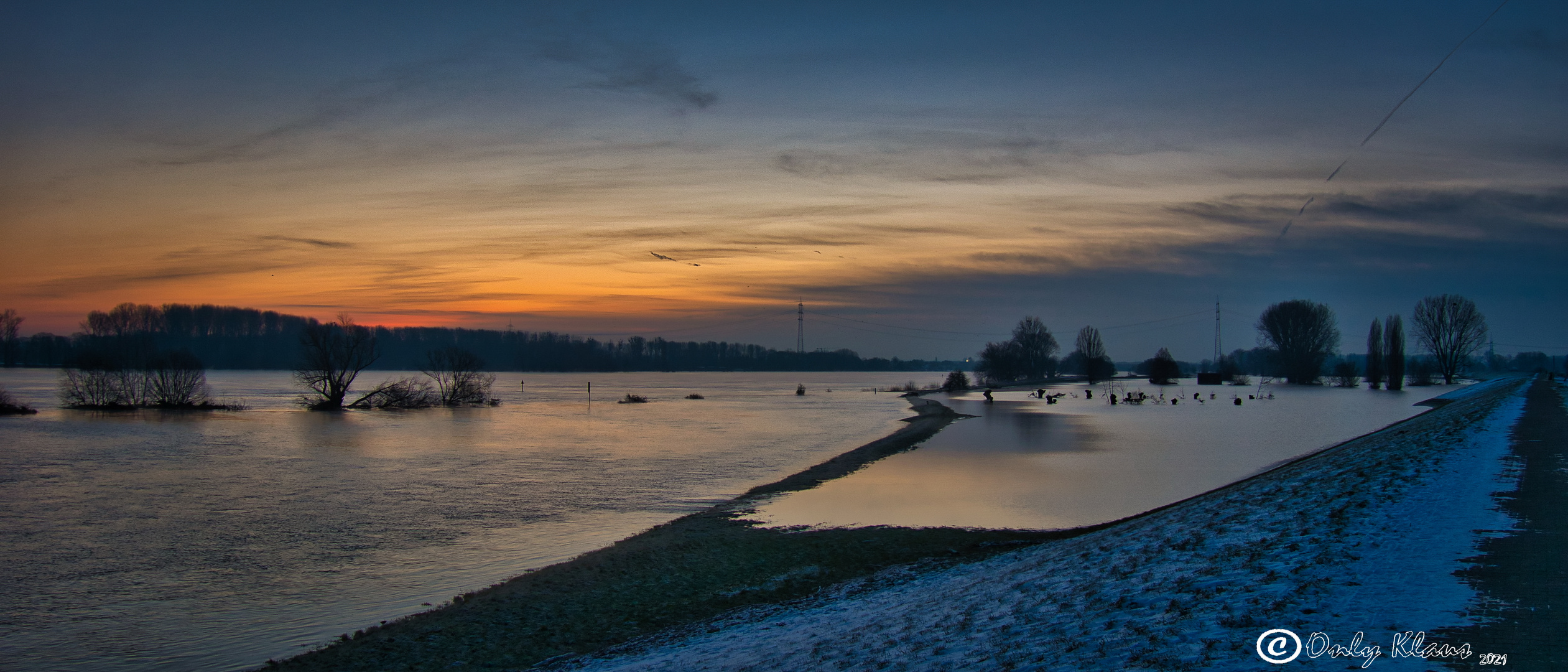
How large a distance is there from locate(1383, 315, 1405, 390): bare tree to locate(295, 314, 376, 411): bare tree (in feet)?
378

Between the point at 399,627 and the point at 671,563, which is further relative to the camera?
the point at 671,563

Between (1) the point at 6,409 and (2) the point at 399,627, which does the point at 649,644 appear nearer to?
(2) the point at 399,627

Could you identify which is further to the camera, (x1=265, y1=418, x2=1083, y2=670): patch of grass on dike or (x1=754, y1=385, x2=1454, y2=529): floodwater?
(x1=754, y1=385, x2=1454, y2=529): floodwater

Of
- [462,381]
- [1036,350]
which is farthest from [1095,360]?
[462,381]

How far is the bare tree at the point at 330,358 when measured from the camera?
6588 cm

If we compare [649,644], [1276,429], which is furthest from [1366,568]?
[1276,429]

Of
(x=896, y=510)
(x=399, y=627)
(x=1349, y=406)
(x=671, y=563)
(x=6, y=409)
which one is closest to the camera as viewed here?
(x=399, y=627)

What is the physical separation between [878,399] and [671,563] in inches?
2886

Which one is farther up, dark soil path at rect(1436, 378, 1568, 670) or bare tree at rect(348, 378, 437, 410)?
dark soil path at rect(1436, 378, 1568, 670)

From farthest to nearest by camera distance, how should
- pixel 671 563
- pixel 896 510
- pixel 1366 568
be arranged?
pixel 896 510 → pixel 671 563 → pixel 1366 568

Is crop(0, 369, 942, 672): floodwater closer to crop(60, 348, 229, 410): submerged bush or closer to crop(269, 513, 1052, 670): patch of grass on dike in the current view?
crop(269, 513, 1052, 670): patch of grass on dike

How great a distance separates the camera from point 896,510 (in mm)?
18266

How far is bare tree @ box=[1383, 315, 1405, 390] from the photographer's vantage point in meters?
104

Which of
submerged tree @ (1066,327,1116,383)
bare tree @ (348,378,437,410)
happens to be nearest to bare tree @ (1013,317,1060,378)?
submerged tree @ (1066,327,1116,383)
